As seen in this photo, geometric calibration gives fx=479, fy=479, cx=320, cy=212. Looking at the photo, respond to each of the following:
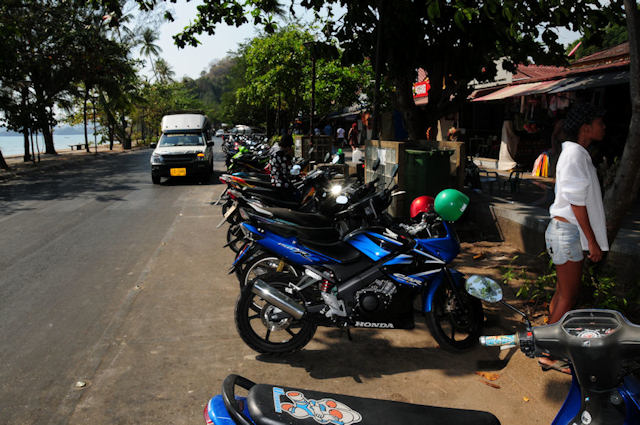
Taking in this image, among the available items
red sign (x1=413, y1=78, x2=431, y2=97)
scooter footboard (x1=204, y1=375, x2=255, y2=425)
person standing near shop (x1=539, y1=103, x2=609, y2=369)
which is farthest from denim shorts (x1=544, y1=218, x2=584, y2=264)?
red sign (x1=413, y1=78, x2=431, y2=97)

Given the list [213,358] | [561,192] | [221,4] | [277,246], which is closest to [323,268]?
[277,246]

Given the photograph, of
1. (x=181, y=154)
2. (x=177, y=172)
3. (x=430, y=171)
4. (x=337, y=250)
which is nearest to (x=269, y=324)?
(x=337, y=250)

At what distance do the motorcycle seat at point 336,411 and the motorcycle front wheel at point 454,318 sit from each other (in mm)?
2368

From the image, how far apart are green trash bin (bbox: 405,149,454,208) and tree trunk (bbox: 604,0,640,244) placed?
138 inches

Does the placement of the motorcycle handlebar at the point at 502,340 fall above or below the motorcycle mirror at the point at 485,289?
below

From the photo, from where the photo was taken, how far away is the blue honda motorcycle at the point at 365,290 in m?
4.07

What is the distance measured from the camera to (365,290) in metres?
4.08

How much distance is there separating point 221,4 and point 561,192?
820 centimetres

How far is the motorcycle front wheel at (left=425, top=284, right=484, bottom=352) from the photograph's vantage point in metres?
4.10

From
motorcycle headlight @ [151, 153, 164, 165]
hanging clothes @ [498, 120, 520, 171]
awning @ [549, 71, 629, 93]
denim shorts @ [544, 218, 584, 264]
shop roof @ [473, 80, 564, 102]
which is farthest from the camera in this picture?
hanging clothes @ [498, 120, 520, 171]

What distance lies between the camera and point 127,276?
6.38 meters

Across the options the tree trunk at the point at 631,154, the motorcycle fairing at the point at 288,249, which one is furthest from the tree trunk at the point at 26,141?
the tree trunk at the point at 631,154

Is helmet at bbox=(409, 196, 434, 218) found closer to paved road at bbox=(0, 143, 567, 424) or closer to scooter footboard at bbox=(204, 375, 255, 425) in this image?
paved road at bbox=(0, 143, 567, 424)

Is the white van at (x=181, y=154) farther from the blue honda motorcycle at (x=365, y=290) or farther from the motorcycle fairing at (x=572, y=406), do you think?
the motorcycle fairing at (x=572, y=406)
